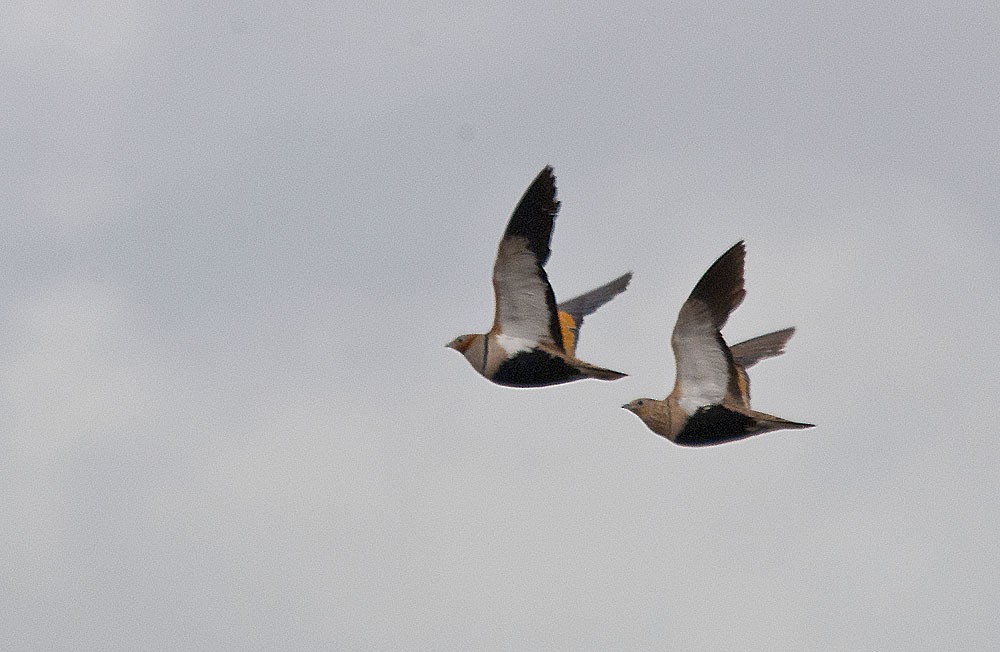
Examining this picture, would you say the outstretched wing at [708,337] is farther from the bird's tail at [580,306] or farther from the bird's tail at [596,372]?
the bird's tail at [580,306]

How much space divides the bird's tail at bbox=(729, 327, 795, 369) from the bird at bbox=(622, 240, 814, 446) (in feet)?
10.5

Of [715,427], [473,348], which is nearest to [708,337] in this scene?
[715,427]

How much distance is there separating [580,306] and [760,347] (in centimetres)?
428

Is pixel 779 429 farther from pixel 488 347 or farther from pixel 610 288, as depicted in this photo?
pixel 610 288

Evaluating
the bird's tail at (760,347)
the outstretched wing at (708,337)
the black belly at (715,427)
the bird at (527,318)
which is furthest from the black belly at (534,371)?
the bird's tail at (760,347)

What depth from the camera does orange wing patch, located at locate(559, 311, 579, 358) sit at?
41.3 metres

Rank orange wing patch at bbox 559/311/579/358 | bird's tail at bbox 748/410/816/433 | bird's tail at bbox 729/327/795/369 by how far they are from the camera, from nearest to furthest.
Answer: bird's tail at bbox 748/410/816/433, orange wing patch at bbox 559/311/579/358, bird's tail at bbox 729/327/795/369

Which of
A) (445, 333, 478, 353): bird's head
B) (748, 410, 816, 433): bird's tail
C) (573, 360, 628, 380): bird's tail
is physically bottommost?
(748, 410, 816, 433): bird's tail

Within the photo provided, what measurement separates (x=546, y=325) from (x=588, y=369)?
1157mm

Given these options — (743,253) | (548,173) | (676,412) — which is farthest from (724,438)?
(548,173)

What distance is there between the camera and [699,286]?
1478 inches

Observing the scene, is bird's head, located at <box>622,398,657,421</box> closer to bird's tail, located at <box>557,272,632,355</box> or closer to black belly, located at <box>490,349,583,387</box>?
black belly, located at <box>490,349,583,387</box>

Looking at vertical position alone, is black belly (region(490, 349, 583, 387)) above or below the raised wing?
below

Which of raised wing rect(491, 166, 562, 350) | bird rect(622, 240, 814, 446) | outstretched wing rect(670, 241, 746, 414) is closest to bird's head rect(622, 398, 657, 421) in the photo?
bird rect(622, 240, 814, 446)
